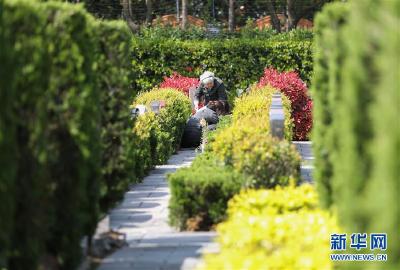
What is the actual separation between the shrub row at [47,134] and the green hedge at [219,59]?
21.0m

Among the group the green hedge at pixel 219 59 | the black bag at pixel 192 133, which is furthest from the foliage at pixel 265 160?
the green hedge at pixel 219 59

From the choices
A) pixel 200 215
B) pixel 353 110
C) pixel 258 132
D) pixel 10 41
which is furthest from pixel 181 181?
pixel 353 110

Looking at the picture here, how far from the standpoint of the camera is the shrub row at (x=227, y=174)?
34.0 feet

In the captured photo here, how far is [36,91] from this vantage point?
7324mm

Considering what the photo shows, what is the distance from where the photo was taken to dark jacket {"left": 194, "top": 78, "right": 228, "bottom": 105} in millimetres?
23359

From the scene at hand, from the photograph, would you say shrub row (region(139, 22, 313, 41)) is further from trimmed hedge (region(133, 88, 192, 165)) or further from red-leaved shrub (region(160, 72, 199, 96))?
trimmed hedge (region(133, 88, 192, 165))

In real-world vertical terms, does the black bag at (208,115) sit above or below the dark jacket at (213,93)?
A: below

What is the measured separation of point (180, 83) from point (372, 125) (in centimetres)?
2251

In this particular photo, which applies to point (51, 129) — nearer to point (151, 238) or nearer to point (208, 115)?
point (151, 238)

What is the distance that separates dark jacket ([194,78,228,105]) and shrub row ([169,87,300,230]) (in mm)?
11167

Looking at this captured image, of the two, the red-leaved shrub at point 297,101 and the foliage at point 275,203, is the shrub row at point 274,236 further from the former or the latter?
the red-leaved shrub at point 297,101

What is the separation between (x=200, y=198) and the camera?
34.0ft

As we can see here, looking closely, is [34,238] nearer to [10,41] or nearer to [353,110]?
[10,41]

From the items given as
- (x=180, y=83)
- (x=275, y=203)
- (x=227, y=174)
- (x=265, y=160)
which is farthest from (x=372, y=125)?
(x=180, y=83)
